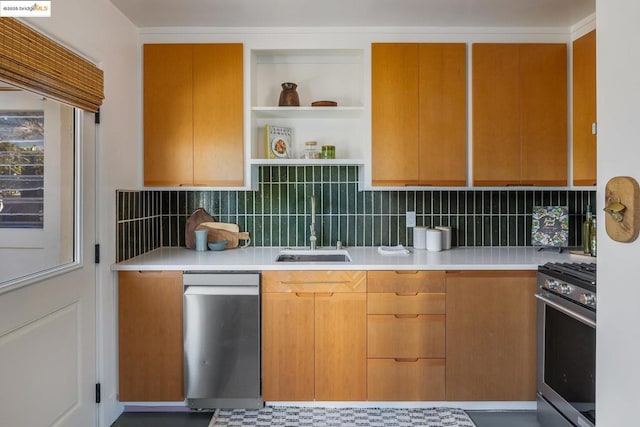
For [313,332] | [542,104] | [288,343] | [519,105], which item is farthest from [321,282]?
[542,104]

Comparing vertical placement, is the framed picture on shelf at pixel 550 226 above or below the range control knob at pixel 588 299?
above

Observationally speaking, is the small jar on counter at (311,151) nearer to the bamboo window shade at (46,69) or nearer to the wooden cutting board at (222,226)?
the wooden cutting board at (222,226)

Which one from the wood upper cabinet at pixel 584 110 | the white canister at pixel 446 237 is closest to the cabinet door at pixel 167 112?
the white canister at pixel 446 237

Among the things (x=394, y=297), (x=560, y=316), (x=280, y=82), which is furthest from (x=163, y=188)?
(x=560, y=316)

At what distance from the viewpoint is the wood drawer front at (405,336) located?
8.02 feet

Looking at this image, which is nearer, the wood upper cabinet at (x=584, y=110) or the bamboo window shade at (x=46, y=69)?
the bamboo window shade at (x=46, y=69)

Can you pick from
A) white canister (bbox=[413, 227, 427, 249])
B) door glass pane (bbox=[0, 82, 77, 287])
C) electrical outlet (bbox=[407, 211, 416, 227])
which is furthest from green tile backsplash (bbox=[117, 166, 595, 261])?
door glass pane (bbox=[0, 82, 77, 287])

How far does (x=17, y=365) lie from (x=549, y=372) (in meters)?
2.51

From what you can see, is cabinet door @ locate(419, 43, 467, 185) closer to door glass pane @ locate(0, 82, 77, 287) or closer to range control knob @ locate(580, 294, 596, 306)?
range control knob @ locate(580, 294, 596, 306)

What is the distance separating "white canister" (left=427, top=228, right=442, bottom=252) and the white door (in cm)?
203

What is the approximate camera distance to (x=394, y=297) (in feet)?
8.01

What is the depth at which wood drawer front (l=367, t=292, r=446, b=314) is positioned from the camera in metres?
2.44

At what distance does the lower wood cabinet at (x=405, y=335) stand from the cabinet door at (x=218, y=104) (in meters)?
1.21
